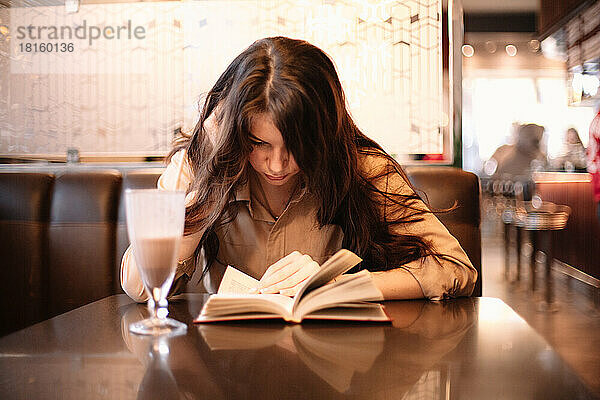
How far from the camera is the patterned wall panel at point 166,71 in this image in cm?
257

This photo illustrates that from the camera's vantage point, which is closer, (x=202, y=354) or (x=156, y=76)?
(x=202, y=354)

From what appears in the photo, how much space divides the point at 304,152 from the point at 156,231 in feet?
1.64

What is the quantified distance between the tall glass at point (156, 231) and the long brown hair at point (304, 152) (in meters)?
0.44

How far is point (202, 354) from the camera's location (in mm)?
819

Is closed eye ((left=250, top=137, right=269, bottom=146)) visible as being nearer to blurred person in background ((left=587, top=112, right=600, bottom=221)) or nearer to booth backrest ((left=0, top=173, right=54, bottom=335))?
booth backrest ((left=0, top=173, right=54, bottom=335))

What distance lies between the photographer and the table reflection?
674 mm

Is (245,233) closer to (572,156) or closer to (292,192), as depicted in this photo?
(292,192)

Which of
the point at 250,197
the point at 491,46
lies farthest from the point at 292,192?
the point at 491,46

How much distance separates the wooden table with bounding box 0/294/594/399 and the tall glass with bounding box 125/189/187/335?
87mm

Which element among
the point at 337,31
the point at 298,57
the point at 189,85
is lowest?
the point at 298,57

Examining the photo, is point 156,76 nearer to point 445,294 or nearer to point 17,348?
point 445,294

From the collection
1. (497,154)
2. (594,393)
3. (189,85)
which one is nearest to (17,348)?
(594,393)

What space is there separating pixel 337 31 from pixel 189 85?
24.4 inches

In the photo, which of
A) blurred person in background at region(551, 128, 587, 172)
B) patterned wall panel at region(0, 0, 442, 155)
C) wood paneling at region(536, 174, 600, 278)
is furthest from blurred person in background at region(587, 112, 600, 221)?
patterned wall panel at region(0, 0, 442, 155)
